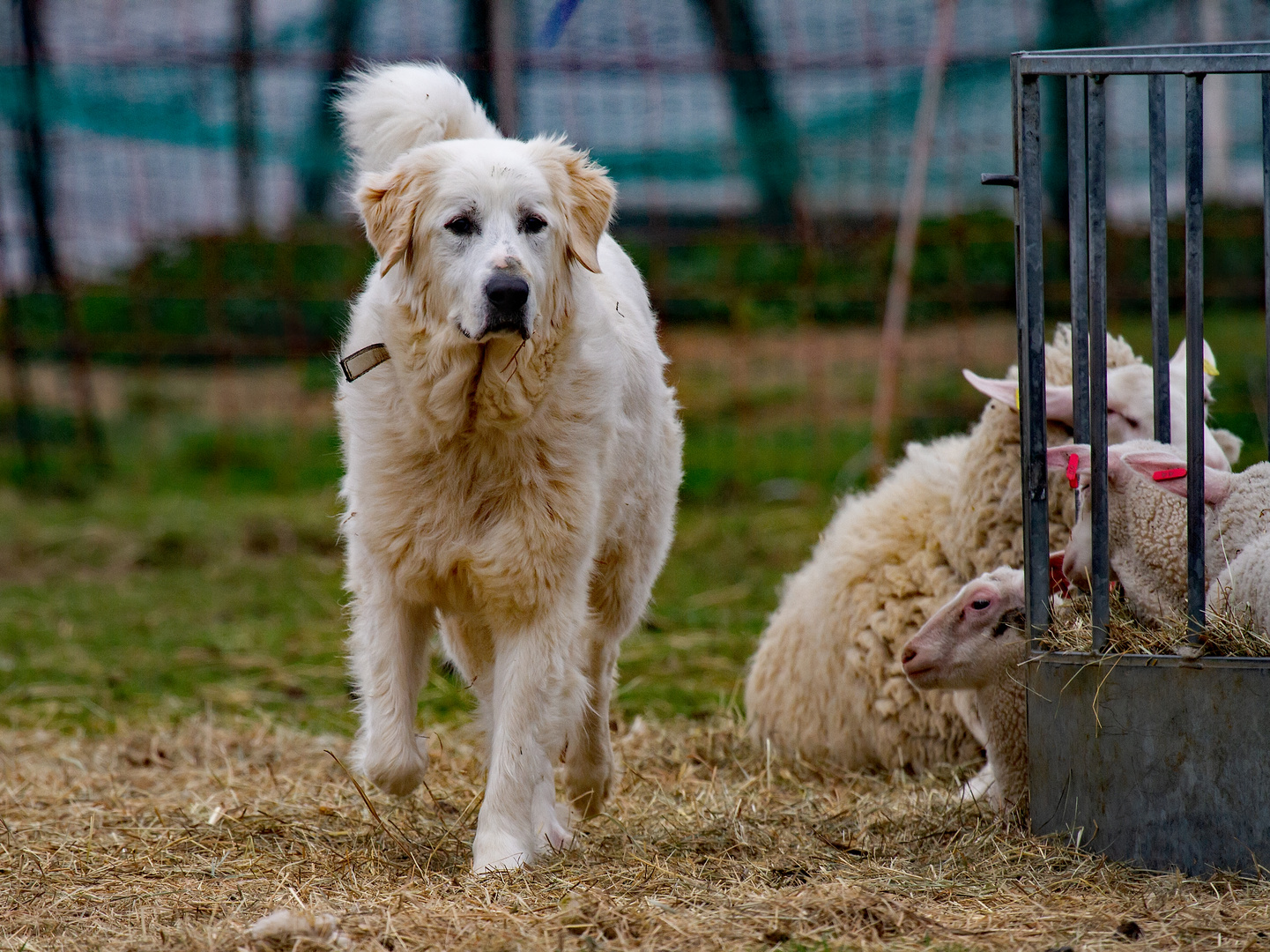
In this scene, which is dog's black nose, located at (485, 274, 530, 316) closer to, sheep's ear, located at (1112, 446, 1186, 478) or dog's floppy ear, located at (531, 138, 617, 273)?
dog's floppy ear, located at (531, 138, 617, 273)

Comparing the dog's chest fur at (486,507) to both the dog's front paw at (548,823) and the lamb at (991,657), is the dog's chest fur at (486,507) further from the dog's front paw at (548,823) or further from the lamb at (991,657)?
the lamb at (991,657)

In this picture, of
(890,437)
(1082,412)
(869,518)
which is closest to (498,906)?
(1082,412)

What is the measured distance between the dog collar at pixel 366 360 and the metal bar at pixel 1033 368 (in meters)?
1.59

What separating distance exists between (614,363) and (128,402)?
31.0 feet

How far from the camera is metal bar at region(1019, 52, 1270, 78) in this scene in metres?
3.13

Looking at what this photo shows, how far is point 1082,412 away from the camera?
11.4ft

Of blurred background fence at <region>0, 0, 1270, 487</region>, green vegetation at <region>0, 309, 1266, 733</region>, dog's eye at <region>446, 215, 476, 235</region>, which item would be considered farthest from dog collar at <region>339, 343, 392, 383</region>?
blurred background fence at <region>0, 0, 1270, 487</region>

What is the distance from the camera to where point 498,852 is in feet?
11.0

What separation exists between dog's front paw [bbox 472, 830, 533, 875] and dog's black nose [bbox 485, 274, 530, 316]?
1263mm

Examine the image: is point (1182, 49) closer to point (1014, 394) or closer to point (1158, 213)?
point (1158, 213)

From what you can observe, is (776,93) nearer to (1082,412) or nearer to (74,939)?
(1082,412)

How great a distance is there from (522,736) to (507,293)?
3.58ft

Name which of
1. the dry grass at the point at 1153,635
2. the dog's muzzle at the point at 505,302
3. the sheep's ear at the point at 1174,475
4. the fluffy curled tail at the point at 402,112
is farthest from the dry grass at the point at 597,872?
the fluffy curled tail at the point at 402,112

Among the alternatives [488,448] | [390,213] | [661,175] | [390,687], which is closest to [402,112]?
[390,213]
